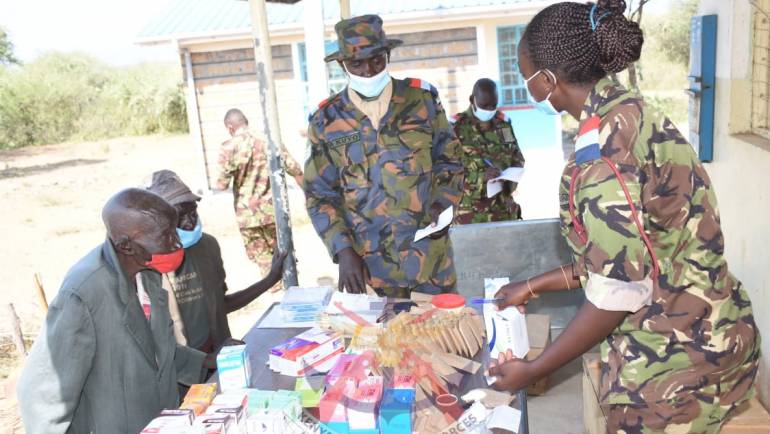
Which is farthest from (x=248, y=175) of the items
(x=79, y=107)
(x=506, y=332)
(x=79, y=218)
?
(x=79, y=107)

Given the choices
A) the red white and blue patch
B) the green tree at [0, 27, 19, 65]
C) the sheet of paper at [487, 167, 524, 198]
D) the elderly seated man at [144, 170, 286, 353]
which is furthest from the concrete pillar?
the green tree at [0, 27, 19, 65]

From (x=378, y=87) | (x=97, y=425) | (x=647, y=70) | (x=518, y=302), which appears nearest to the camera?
(x=97, y=425)

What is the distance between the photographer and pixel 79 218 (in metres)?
11.9

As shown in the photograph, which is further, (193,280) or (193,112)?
(193,112)

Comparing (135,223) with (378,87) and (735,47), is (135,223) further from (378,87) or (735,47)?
(735,47)

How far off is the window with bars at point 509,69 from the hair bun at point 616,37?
9083 mm

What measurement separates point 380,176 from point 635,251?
5.63 ft

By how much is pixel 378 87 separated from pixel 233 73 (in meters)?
8.15

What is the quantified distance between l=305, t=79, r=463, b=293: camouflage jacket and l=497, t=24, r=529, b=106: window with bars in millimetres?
7691

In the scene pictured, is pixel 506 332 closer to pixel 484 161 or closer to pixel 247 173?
pixel 484 161

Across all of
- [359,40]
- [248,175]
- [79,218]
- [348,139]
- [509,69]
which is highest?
[509,69]

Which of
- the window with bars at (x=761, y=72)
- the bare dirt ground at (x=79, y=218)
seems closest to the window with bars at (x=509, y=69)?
the bare dirt ground at (x=79, y=218)

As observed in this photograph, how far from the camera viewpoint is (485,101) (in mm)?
5395

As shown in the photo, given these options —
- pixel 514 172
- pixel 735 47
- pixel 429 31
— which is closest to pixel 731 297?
pixel 735 47
